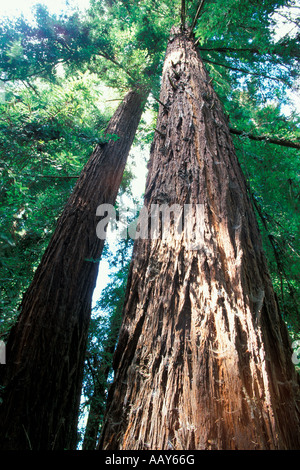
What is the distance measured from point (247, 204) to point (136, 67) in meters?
6.69

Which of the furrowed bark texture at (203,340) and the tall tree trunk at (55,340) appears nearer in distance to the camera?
the furrowed bark texture at (203,340)

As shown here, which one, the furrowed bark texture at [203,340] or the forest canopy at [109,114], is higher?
the forest canopy at [109,114]

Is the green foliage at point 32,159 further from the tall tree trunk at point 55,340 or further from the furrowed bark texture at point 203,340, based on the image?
the furrowed bark texture at point 203,340

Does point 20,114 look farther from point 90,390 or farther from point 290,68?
point 290,68

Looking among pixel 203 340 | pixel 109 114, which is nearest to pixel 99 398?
pixel 203 340

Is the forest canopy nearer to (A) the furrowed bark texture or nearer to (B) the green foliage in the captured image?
(B) the green foliage

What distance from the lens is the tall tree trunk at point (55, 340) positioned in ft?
8.29

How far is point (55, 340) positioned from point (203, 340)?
2.53 meters

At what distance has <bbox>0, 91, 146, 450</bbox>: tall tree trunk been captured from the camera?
253 cm

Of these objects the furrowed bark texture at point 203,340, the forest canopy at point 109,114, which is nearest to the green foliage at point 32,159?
the forest canopy at point 109,114

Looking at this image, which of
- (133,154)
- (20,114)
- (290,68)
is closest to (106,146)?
(20,114)

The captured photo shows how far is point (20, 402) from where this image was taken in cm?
251

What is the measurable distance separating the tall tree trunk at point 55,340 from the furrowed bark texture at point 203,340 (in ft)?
6.56

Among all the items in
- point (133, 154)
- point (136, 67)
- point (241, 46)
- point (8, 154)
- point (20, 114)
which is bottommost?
point (8, 154)
